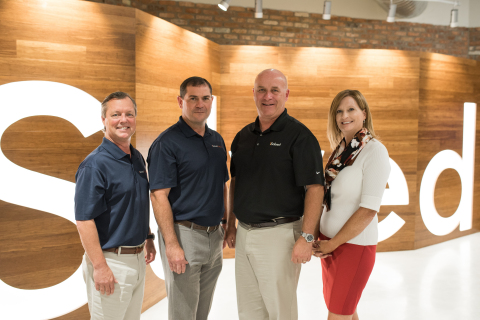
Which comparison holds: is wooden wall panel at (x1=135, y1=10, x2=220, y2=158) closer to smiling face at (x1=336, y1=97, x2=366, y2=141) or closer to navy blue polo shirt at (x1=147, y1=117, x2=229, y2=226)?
navy blue polo shirt at (x1=147, y1=117, x2=229, y2=226)

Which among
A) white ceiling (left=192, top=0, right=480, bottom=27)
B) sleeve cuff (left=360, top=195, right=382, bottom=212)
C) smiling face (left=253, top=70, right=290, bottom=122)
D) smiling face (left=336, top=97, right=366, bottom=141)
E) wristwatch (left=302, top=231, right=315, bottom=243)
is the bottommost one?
wristwatch (left=302, top=231, right=315, bottom=243)

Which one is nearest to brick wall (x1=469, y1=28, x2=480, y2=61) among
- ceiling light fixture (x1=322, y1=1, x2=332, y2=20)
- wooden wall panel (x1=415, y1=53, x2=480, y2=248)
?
wooden wall panel (x1=415, y1=53, x2=480, y2=248)

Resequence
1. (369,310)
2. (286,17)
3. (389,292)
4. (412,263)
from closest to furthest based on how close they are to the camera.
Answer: (369,310) < (389,292) < (412,263) < (286,17)

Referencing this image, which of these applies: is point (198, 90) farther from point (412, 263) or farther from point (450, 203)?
point (450, 203)

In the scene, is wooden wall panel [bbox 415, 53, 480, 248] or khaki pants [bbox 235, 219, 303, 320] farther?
Answer: wooden wall panel [bbox 415, 53, 480, 248]

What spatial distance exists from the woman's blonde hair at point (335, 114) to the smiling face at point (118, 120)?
1215 mm

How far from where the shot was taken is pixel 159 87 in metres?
3.46

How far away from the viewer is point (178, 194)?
2244mm

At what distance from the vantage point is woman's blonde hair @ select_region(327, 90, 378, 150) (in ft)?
7.55

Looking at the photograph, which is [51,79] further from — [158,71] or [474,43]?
[474,43]

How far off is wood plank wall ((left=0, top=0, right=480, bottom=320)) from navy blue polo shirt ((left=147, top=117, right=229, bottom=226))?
100 centimetres

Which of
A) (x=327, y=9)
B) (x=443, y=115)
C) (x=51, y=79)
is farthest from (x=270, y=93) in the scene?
(x=443, y=115)

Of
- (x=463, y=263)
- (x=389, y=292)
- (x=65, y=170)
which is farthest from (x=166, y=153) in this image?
(x=463, y=263)

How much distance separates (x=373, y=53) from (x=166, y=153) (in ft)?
12.4
